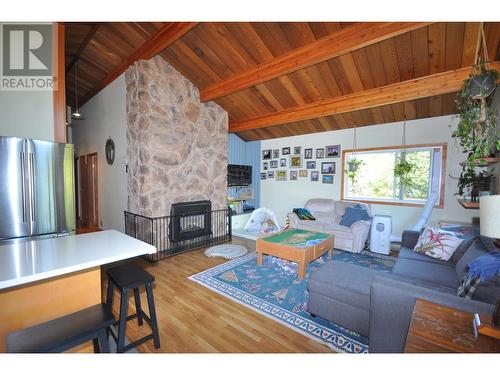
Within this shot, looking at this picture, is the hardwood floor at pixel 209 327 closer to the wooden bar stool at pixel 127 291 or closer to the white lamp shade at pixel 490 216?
the wooden bar stool at pixel 127 291

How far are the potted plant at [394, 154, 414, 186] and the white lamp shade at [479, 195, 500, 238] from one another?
3.55m

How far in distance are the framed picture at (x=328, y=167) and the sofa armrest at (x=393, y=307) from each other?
3883 millimetres

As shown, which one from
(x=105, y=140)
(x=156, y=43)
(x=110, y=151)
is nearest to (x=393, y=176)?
(x=156, y=43)

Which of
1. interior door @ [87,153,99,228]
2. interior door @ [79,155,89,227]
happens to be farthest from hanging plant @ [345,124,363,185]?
interior door @ [79,155,89,227]

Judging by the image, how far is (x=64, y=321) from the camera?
3.84 feet

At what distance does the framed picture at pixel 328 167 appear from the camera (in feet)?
16.8

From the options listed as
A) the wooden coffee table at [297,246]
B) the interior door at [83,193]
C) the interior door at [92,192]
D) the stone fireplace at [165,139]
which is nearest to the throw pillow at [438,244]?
the wooden coffee table at [297,246]

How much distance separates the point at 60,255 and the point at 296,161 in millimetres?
5078

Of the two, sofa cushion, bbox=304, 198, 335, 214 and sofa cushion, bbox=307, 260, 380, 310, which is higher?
sofa cushion, bbox=304, 198, 335, 214

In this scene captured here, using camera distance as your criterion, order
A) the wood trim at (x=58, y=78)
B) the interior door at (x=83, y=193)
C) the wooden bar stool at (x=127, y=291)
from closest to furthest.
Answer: the wooden bar stool at (x=127, y=291), the wood trim at (x=58, y=78), the interior door at (x=83, y=193)

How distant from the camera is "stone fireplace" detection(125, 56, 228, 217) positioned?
3848mm

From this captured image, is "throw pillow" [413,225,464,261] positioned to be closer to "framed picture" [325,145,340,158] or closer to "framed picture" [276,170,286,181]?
"framed picture" [325,145,340,158]
